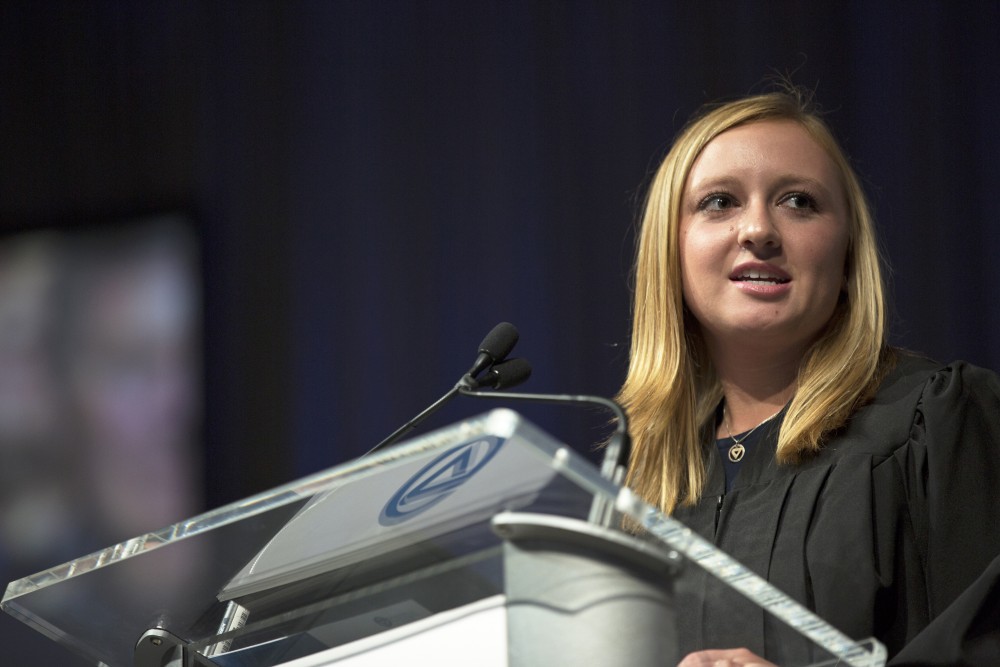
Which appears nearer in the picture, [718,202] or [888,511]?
[888,511]

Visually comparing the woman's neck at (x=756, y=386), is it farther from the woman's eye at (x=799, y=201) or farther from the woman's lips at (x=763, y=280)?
the woman's eye at (x=799, y=201)

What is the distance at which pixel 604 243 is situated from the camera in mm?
3432

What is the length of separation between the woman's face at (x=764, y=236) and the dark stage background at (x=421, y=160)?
0.91 metres

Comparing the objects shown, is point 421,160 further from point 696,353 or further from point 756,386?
point 756,386

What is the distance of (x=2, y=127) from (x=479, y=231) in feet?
5.90

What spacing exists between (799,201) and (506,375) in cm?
79

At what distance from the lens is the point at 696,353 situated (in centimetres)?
237

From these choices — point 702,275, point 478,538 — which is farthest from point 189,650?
point 702,275

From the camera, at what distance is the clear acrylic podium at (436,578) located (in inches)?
37.8

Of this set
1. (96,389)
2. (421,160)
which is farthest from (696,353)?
(96,389)

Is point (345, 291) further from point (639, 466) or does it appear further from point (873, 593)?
point (873, 593)

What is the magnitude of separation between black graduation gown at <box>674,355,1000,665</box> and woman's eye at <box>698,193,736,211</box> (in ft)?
1.39

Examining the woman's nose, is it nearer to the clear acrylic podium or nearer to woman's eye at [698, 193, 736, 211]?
woman's eye at [698, 193, 736, 211]

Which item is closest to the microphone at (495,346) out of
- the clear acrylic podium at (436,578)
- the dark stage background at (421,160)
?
the clear acrylic podium at (436,578)
